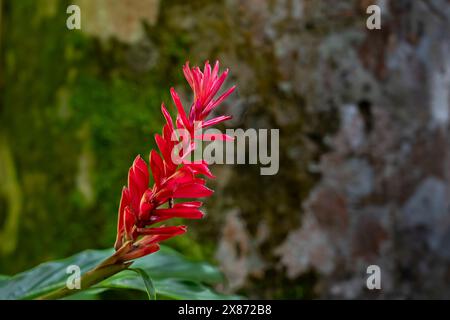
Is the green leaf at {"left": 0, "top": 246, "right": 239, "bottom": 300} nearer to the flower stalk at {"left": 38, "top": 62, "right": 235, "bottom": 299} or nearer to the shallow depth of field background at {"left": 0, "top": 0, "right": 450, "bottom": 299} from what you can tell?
the flower stalk at {"left": 38, "top": 62, "right": 235, "bottom": 299}

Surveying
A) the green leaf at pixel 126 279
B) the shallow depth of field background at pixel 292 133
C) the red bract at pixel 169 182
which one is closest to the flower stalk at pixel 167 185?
the red bract at pixel 169 182

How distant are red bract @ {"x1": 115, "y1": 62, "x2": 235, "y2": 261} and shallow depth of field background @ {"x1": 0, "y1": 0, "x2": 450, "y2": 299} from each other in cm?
102

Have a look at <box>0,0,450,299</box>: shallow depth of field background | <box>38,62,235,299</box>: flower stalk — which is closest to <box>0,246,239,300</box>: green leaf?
<box>38,62,235,299</box>: flower stalk

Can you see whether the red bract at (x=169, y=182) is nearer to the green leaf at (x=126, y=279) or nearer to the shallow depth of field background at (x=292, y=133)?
the green leaf at (x=126, y=279)

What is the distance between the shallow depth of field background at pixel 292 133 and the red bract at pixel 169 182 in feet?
3.35

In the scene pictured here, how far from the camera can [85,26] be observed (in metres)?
1.77

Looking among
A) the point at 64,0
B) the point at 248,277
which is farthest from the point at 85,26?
the point at 248,277

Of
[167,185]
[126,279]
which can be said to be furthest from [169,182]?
[126,279]

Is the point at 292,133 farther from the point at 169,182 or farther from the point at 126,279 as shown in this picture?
the point at 169,182

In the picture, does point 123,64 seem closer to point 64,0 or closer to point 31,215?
point 64,0

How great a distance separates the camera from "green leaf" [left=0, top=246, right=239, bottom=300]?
91cm

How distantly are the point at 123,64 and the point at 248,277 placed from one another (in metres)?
0.70

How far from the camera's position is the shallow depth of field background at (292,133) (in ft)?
5.49

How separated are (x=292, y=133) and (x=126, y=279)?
90cm
